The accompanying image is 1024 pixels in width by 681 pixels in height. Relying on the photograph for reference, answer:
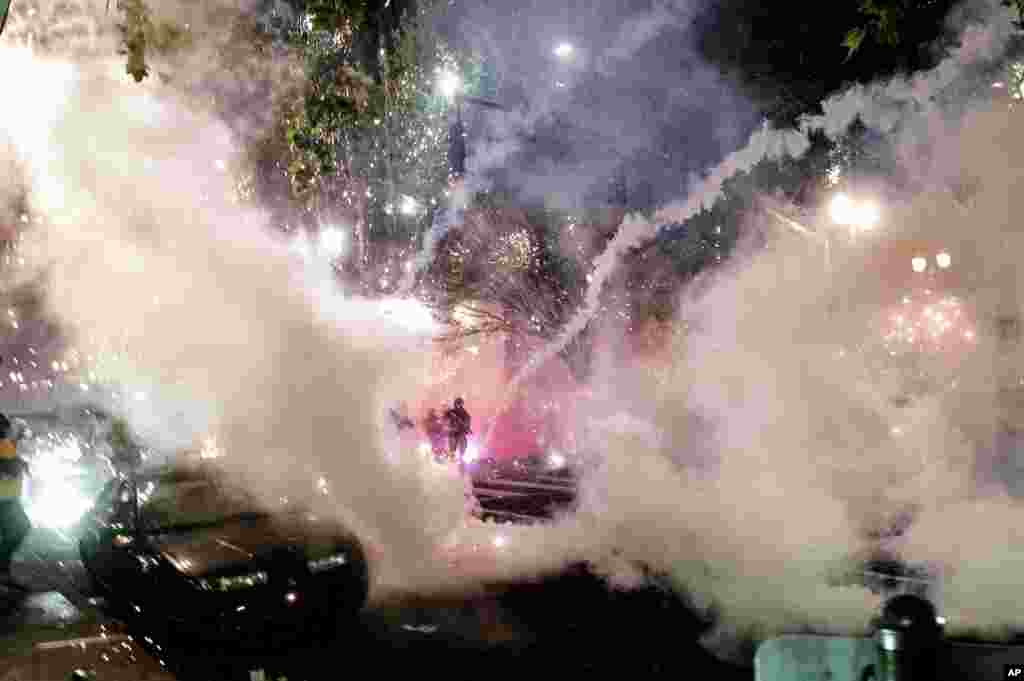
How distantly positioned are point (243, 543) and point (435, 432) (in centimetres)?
1042

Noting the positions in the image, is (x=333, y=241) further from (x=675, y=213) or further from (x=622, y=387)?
(x=675, y=213)

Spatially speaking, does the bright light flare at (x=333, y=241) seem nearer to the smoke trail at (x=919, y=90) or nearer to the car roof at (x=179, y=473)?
the car roof at (x=179, y=473)

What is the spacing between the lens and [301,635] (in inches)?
248

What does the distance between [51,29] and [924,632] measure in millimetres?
11908

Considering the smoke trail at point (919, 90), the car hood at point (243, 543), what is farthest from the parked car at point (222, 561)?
the smoke trail at point (919, 90)

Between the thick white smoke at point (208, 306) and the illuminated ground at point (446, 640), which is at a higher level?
the thick white smoke at point (208, 306)

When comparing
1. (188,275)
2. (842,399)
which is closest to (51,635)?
(188,275)

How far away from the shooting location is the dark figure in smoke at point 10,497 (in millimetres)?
8094

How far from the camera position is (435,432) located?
54.9 ft

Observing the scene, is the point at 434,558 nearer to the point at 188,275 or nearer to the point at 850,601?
the point at 850,601

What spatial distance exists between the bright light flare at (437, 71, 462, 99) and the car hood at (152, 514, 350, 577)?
28.6ft

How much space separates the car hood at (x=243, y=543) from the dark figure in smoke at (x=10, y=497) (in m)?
2.58

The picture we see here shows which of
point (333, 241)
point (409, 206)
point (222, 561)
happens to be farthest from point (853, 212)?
point (222, 561)

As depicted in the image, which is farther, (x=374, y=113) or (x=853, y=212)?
(x=853, y=212)
